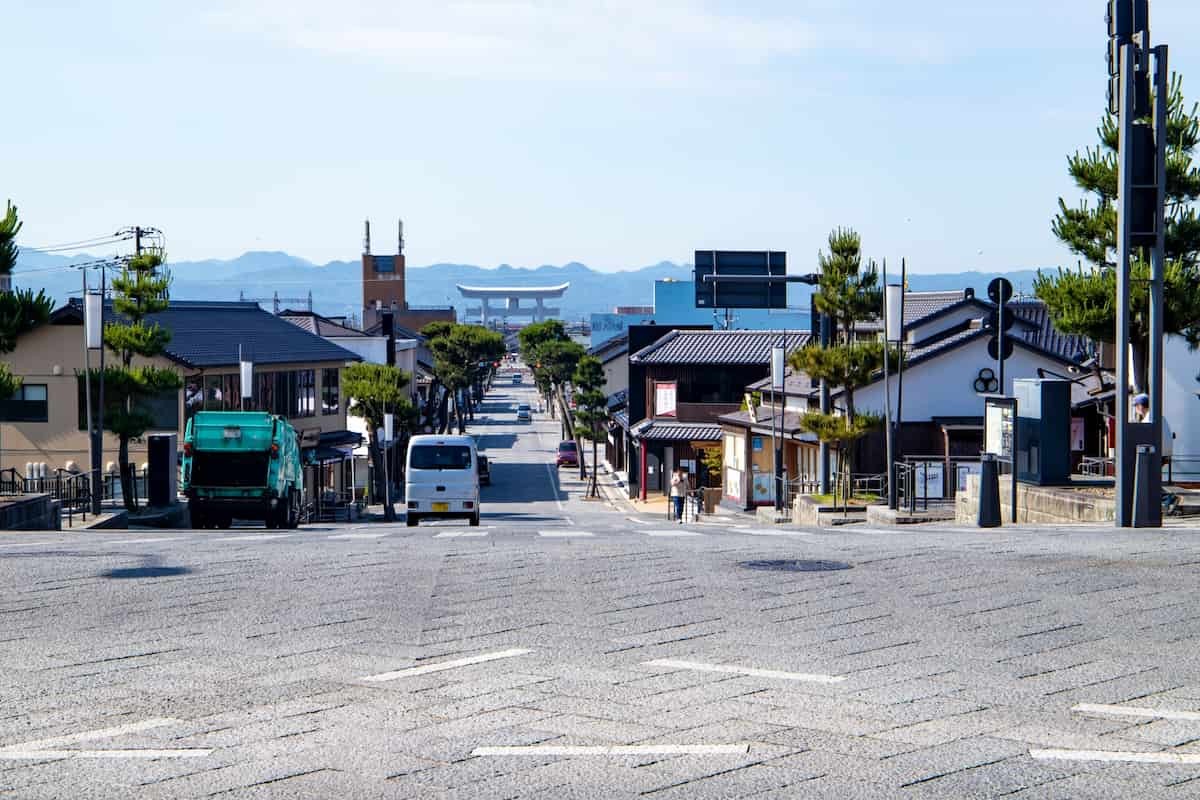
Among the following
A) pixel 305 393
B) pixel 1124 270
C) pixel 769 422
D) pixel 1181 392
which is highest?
pixel 1124 270

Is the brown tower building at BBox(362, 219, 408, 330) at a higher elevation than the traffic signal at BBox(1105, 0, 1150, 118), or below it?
higher

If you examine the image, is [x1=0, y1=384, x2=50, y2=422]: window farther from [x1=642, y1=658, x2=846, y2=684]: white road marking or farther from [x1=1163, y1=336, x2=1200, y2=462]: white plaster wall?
[x1=642, y1=658, x2=846, y2=684]: white road marking

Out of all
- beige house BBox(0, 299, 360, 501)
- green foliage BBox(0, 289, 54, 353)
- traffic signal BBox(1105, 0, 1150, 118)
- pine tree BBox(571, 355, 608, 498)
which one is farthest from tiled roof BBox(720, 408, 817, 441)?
traffic signal BBox(1105, 0, 1150, 118)

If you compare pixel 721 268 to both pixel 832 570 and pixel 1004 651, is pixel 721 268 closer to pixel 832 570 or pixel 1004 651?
pixel 832 570

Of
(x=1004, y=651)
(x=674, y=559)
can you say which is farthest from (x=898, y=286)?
(x=1004, y=651)

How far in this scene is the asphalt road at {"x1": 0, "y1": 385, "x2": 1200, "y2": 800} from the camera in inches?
267

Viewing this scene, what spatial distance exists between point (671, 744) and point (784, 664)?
78.3 inches

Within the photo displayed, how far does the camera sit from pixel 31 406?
48562mm

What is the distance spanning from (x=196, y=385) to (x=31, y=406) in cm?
611

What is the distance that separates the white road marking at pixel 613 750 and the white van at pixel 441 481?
2409 centimetres

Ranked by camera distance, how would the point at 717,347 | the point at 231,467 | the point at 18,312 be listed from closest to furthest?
1. the point at 18,312
2. the point at 231,467
3. the point at 717,347

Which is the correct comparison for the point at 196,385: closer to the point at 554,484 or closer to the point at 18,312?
the point at 554,484

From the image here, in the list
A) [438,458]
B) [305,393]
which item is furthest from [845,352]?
[305,393]

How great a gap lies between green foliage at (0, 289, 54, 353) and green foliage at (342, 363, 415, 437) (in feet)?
96.6
